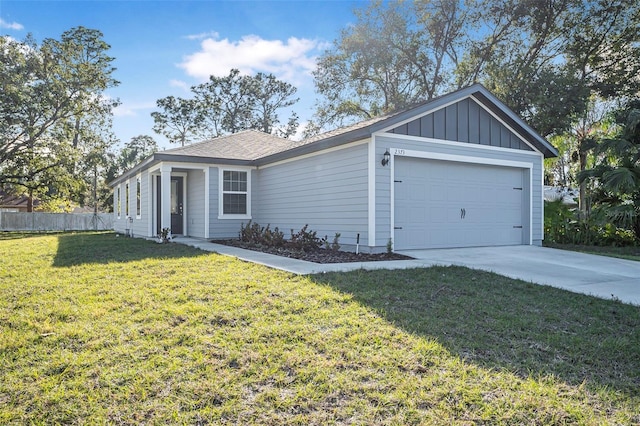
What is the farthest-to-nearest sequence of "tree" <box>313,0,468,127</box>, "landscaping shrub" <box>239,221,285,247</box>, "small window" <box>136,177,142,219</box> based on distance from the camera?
"tree" <box>313,0,468,127</box> → "small window" <box>136,177,142,219</box> → "landscaping shrub" <box>239,221,285,247</box>

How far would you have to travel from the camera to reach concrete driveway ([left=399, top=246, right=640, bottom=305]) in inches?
224

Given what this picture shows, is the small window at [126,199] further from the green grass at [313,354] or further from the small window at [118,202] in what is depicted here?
the green grass at [313,354]

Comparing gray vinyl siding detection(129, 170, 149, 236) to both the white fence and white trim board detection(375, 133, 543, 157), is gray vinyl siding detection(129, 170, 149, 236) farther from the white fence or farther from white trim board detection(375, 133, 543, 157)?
the white fence

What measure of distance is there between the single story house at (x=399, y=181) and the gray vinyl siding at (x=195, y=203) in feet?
0.30

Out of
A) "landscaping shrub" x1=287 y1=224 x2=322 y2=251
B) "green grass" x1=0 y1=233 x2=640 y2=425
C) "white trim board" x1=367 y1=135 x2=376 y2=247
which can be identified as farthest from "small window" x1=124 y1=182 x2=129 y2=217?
"green grass" x1=0 y1=233 x2=640 y2=425

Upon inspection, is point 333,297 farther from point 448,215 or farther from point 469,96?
point 469,96

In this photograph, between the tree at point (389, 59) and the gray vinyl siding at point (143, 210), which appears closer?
the gray vinyl siding at point (143, 210)

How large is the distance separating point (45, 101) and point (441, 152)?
2154 cm

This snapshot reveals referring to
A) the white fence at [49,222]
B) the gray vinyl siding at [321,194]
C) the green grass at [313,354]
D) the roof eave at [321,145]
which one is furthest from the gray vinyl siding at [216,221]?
the white fence at [49,222]

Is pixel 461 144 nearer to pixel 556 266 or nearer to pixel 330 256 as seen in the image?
pixel 556 266

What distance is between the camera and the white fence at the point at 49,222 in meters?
25.1

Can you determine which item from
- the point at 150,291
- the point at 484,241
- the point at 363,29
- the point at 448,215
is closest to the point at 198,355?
the point at 150,291

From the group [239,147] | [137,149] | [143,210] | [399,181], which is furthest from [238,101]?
[399,181]

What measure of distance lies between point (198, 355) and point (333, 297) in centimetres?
182
